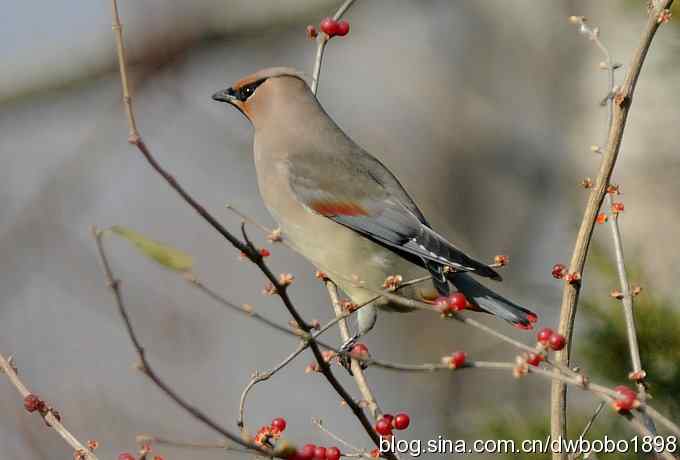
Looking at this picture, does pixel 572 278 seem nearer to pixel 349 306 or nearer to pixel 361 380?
pixel 361 380

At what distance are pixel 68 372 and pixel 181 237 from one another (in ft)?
5.35

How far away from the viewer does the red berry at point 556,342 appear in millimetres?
2035

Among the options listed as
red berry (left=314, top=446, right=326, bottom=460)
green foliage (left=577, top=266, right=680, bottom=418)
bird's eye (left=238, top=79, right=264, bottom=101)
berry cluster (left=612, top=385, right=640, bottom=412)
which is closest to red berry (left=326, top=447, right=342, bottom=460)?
red berry (left=314, top=446, right=326, bottom=460)

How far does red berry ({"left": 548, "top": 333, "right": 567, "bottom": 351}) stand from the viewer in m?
2.04

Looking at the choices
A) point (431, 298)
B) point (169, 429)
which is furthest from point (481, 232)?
point (431, 298)

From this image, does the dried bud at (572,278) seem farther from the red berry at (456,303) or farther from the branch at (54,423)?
the branch at (54,423)

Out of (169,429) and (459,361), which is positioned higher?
(169,429)

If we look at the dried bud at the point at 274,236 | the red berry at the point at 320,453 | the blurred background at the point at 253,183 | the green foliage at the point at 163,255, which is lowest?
the green foliage at the point at 163,255

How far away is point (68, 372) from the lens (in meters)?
5.58

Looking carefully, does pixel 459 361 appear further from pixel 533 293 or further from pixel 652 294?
pixel 533 293

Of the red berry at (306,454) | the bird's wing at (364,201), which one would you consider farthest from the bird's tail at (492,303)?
the red berry at (306,454)

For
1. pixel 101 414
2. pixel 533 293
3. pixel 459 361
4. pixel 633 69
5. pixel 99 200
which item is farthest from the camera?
pixel 99 200

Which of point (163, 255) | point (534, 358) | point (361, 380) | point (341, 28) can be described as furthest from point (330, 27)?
point (163, 255)

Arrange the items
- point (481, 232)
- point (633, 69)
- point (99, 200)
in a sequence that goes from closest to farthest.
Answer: point (633, 69) < point (99, 200) < point (481, 232)
